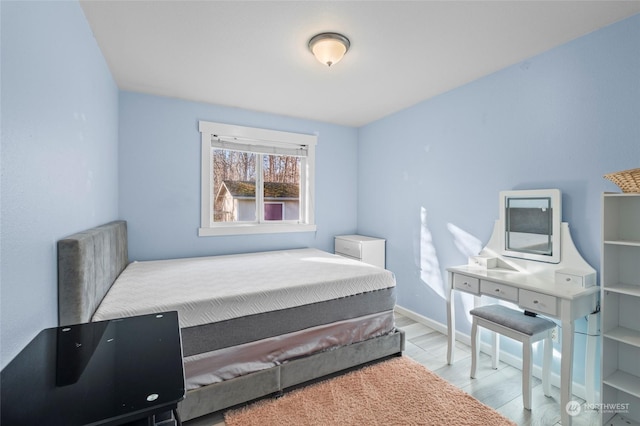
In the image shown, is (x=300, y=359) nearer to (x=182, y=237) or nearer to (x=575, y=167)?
(x=182, y=237)

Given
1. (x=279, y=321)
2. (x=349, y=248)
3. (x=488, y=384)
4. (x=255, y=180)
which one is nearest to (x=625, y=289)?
(x=488, y=384)

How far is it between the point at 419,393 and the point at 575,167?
1.93 metres

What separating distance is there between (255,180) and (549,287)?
3134 mm

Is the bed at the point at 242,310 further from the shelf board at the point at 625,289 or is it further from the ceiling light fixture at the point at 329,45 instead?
the ceiling light fixture at the point at 329,45

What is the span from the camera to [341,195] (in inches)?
167

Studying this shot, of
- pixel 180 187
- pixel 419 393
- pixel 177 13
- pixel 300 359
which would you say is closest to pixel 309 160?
pixel 180 187

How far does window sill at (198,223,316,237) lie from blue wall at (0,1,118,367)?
1.46 meters

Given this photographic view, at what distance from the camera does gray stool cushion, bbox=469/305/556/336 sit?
1.91 metres

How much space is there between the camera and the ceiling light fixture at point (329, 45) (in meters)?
1.99

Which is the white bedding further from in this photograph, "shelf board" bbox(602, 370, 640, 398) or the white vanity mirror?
"shelf board" bbox(602, 370, 640, 398)

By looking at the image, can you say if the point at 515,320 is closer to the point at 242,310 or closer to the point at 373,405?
the point at 373,405

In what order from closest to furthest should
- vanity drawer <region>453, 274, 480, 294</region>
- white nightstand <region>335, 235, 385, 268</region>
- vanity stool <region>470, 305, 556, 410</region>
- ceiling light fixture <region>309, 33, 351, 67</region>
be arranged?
1. vanity stool <region>470, 305, 556, 410</region>
2. ceiling light fixture <region>309, 33, 351, 67</region>
3. vanity drawer <region>453, 274, 480, 294</region>
4. white nightstand <region>335, 235, 385, 268</region>

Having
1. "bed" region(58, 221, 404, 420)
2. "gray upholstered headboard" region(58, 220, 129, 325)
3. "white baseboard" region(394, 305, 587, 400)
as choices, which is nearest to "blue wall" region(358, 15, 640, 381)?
"white baseboard" region(394, 305, 587, 400)

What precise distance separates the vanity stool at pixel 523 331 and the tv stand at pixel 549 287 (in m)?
0.13
